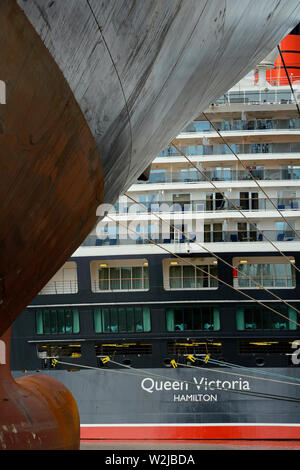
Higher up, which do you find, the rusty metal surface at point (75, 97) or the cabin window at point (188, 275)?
the rusty metal surface at point (75, 97)

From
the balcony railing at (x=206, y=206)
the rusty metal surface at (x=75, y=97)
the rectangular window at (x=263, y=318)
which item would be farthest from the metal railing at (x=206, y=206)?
the rusty metal surface at (x=75, y=97)

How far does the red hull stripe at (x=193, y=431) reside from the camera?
17734 millimetres

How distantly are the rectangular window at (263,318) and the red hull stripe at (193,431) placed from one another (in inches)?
109

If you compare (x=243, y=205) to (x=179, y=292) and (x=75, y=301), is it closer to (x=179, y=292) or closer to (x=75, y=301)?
(x=179, y=292)

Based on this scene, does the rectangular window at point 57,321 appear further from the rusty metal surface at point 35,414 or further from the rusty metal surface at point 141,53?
the rusty metal surface at point 141,53

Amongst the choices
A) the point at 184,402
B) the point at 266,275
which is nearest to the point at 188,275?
the point at 266,275

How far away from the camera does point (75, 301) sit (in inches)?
770

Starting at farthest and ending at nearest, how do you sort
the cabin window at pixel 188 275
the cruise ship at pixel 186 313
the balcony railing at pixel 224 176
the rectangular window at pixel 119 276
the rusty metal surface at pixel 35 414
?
the balcony railing at pixel 224 176, the rectangular window at pixel 119 276, the cabin window at pixel 188 275, the cruise ship at pixel 186 313, the rusty metal surface at pixel 35 414

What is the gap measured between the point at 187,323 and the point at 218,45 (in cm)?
1607

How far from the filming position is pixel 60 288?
19.9 meters

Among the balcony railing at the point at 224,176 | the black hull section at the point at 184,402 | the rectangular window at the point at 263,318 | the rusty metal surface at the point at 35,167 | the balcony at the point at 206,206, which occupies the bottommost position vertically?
the black hull section at the point at 184,402

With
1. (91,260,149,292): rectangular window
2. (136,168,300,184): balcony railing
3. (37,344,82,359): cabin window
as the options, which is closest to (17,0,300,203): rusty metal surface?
(91,260,149,292): rectangular window
